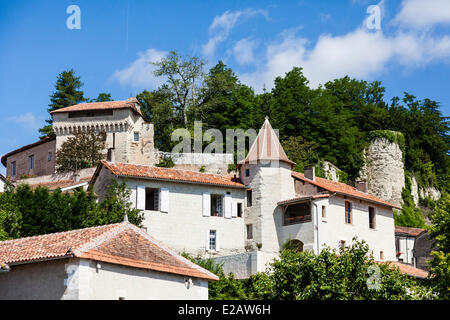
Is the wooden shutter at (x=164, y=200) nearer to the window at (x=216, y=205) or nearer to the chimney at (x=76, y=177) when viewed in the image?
A: the window at (x=216, y=205)

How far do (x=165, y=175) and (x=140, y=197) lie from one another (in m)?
2.58

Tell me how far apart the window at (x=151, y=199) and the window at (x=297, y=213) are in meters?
8.54

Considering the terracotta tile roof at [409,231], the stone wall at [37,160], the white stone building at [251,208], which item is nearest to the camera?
the white stone building at [251,208]

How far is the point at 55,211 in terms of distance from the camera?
3978 centimetres

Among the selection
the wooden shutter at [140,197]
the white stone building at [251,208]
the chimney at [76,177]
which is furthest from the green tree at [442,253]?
the chimney at [76,177]

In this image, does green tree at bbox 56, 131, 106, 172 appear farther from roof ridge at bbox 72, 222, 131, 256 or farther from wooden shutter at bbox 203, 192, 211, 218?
roof ridge at bbox 72, 222, 131, 256

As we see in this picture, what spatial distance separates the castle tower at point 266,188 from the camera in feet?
156

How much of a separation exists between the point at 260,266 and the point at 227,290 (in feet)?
10.5

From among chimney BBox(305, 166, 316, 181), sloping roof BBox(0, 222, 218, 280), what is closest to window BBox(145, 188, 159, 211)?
chimney BBox(305, 166, 316, 181)

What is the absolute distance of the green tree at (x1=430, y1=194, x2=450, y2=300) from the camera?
Answer: 3419 centimetres

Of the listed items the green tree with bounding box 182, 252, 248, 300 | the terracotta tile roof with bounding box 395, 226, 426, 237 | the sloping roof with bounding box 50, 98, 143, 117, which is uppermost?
the sloping roof with bounding box 50, 98, 143, 117

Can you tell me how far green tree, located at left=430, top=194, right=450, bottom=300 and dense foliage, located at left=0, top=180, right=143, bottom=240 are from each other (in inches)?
647
